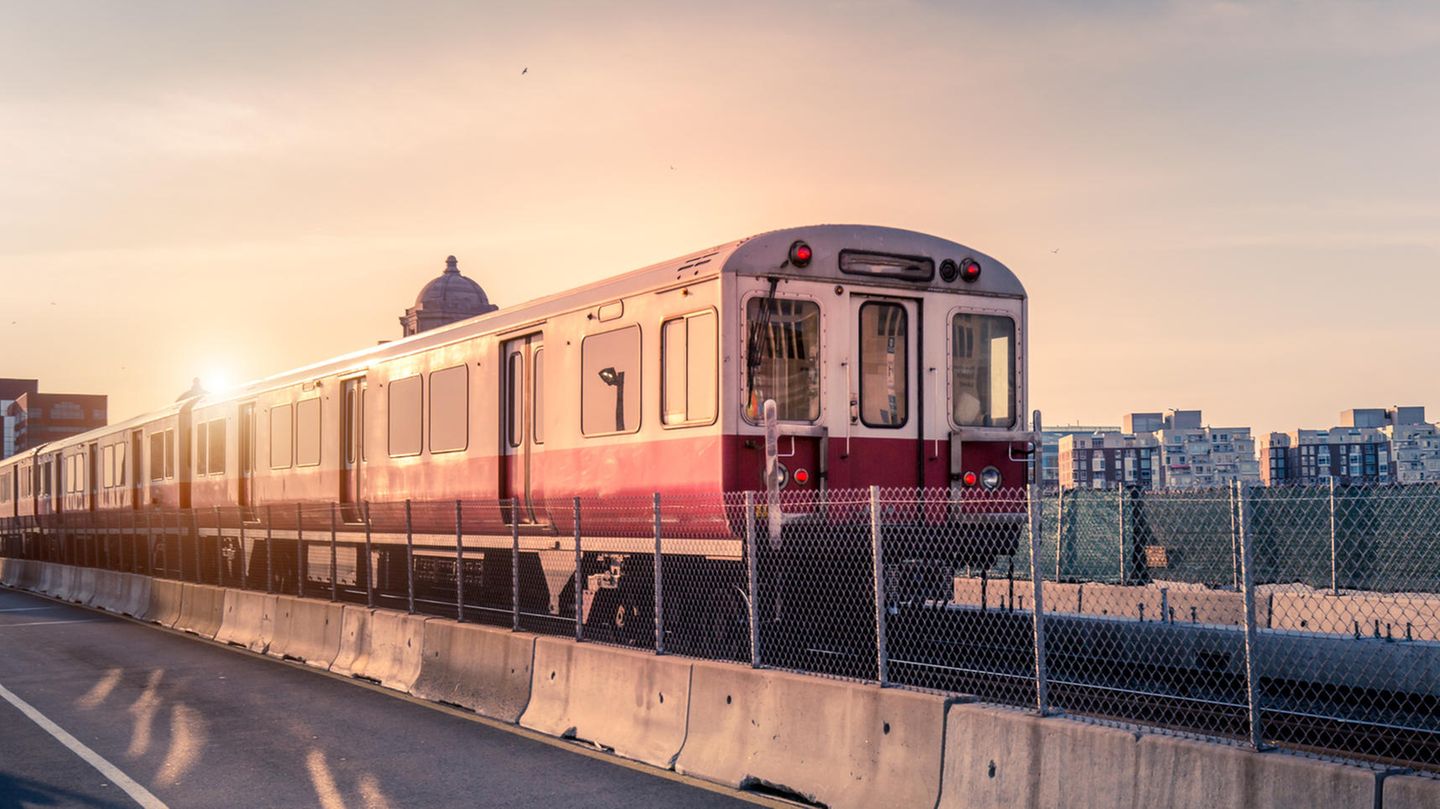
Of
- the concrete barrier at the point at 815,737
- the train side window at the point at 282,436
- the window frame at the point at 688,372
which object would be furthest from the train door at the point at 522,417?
the train side window at the point at 282,436

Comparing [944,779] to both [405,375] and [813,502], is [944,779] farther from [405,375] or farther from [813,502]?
[405,375]

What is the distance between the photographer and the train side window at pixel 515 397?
16.0m

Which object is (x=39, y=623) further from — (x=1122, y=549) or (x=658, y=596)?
(x=1122, y=549)

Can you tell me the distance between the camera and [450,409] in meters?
17.7

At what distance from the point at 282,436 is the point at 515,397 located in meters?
9.22

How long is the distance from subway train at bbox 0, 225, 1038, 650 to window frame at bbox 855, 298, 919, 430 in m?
0.02

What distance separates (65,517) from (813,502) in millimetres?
→ 28665

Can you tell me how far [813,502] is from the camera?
1221cm

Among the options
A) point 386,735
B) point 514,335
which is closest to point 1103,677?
point 386,735

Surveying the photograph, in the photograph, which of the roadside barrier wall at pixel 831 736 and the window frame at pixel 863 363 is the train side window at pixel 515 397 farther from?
the window frame at pixel 863 363

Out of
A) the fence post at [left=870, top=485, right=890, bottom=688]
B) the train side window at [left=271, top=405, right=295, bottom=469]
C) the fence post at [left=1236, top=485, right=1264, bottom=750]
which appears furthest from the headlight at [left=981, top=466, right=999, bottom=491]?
the train side window at [left=271, top=405, right=295, bottom=469]

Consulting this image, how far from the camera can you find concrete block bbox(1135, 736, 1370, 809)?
5801mm

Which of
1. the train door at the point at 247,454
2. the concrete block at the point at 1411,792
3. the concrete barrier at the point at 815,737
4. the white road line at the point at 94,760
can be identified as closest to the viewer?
the concrete block at the point at 1411,792

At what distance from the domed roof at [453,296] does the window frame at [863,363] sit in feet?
255
